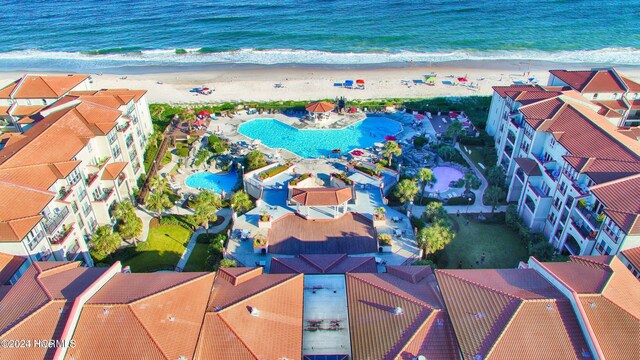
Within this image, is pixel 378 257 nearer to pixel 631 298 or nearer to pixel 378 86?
pixel 631 298

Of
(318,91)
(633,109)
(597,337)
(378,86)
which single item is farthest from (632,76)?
(597,337)

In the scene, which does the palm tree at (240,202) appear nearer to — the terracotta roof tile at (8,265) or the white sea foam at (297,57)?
the terracotta roof tile at (8,265)

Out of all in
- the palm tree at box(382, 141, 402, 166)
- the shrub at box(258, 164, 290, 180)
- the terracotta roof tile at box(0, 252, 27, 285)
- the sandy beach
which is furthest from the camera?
the sandy beach

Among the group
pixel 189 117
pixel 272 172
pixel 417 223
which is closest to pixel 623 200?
pixel 417 223

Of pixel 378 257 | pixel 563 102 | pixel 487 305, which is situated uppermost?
pixel 563 102

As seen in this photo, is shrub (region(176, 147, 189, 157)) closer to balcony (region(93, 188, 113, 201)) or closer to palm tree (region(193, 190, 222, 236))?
balcony (region(93, 188, 113, 201))

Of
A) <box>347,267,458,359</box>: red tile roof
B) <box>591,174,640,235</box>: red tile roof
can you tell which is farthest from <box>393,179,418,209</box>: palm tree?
<box>591,174,640,235</box>: red tile roof
